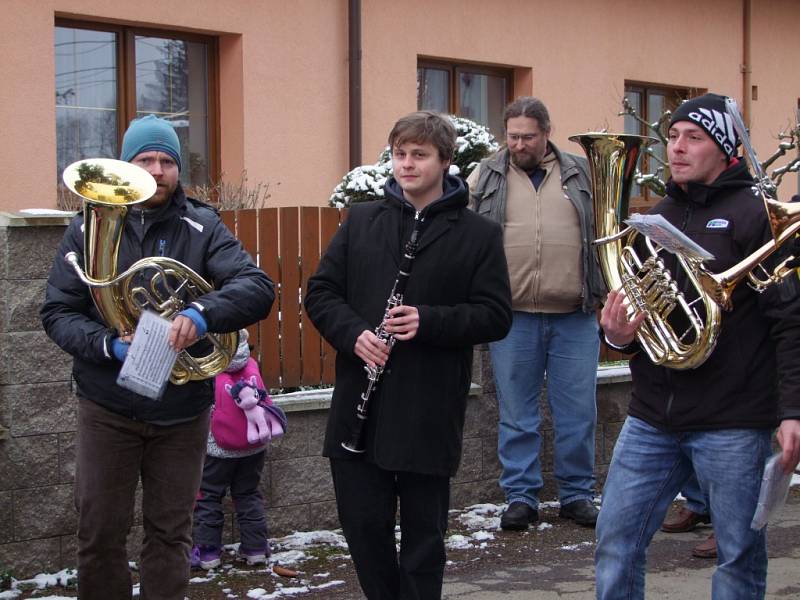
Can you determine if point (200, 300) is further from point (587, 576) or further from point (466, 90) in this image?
point (466, 90)

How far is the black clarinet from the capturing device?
393 cm

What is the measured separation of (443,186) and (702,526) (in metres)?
3.10

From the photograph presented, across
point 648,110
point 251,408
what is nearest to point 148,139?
point 251,408

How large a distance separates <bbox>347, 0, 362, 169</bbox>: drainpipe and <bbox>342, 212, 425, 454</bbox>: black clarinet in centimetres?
713

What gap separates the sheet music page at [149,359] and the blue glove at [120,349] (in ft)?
0.18

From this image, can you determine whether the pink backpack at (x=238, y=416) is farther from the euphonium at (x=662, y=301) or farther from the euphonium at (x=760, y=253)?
the euphonium at (x=760, y=253)

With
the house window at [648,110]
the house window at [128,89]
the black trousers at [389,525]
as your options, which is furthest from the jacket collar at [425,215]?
the house window at [648,110]

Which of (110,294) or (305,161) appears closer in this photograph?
(110,294)

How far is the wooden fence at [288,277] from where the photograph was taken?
5.95 m

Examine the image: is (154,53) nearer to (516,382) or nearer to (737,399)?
(516,382)

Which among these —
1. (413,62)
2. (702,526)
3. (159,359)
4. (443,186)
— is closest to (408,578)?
(159,359)

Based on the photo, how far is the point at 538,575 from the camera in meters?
5.48

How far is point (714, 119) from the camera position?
12.6ft

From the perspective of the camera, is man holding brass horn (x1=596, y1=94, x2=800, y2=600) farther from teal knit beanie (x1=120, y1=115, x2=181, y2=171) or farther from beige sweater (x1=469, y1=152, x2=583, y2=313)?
beige sweater (x1=469, y1=152, x2=583, y2=313)
